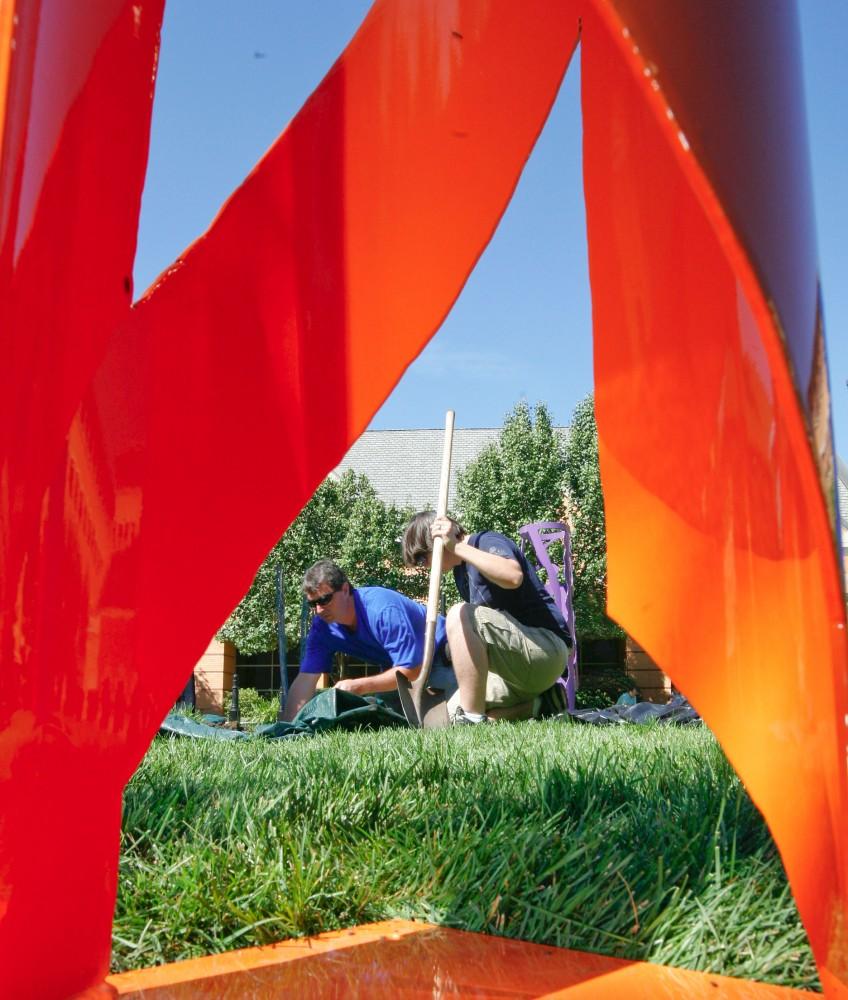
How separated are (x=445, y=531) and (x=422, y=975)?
13.0ft

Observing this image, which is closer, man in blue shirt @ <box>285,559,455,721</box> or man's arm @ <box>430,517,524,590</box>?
man's arm @ <box>430,517,524,590</box>

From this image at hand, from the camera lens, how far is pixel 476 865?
1.33 meters

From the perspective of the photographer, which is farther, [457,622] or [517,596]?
[517,596]

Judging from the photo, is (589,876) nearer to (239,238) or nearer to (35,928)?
(35,928)

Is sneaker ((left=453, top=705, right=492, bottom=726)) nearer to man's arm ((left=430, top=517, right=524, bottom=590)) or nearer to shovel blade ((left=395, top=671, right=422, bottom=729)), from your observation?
shovel blade ((left=395, top=671, right=422, bottom=729))

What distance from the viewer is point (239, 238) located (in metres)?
1.18

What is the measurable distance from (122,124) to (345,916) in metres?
1.09

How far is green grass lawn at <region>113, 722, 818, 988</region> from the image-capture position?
1.15 meters

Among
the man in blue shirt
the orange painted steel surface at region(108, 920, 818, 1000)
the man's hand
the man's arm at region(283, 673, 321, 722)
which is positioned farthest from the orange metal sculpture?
the man's arm at region(283, 673, 321, 722)

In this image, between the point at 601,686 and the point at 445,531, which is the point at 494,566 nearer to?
the point at 445,531

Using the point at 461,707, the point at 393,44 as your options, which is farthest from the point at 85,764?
the point at 461,707

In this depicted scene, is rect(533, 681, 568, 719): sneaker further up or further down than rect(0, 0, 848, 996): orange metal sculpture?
further down

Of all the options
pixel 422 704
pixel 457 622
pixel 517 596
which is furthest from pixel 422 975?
pixel 422 704

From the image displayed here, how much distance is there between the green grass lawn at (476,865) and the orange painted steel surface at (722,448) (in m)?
0.39
